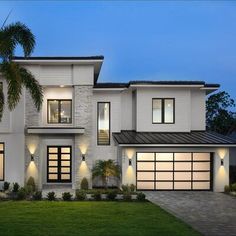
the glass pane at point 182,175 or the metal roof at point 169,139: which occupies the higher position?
the metal roof at point 169,139

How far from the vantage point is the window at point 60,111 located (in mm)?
27641

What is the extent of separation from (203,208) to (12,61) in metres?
12.1

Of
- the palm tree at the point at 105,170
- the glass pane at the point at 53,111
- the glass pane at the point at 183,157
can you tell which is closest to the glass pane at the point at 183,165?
the glass pane at the point at 183,157

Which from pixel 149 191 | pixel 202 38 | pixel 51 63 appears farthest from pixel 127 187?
pixel 202 38

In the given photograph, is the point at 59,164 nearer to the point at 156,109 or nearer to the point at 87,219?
the point at 156,109

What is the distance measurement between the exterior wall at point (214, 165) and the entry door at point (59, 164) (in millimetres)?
4250

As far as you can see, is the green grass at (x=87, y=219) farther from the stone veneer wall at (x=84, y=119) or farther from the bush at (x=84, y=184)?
the stone veneer wall at (x=84, y=119)

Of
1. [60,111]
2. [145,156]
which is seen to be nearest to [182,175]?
[145,156]

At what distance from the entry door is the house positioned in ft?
0.22

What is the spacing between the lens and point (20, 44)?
21.9 m

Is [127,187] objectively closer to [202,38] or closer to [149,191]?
[149,191]

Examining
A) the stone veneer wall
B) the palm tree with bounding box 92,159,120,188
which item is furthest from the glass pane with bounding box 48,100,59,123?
the palm tree with bounding box 92,159,120,188

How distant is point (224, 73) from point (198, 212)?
15003 cm

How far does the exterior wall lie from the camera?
25859mm
